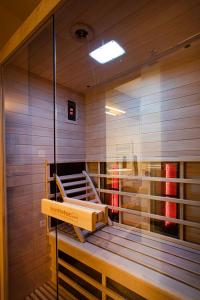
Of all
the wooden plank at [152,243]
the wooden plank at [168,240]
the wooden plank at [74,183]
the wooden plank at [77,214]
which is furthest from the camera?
the wooden plank at [74,183]

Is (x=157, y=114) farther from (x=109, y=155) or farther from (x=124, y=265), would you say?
(x=124, y=265)

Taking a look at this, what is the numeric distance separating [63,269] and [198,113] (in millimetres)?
Result: 1880

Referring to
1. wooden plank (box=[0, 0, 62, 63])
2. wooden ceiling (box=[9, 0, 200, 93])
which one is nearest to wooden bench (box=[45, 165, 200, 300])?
wooden plank (box=[0, 0, 62, 63])

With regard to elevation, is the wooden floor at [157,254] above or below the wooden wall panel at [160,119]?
below

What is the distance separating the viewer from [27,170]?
5.56 ft

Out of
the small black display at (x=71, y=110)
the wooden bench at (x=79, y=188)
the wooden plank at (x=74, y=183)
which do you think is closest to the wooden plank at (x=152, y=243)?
the wooden bench at (x=79, y=188)

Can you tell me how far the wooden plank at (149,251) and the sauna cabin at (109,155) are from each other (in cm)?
1

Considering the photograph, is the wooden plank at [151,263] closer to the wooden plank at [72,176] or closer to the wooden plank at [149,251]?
the wooden plank at [149,251]

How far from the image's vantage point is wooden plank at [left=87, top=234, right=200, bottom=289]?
109 cm

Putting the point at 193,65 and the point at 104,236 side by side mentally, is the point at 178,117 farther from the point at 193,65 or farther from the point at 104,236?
the point at 104,236

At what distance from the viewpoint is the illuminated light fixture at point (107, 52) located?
140cm

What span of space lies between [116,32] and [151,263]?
1745mm

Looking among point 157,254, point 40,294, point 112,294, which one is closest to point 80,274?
point 112,294

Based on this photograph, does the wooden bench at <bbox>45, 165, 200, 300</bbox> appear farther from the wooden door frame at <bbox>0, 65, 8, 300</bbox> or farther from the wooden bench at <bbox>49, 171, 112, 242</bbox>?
the wooden door frame at <bbox>0, 65, 8, 300</bbox>
